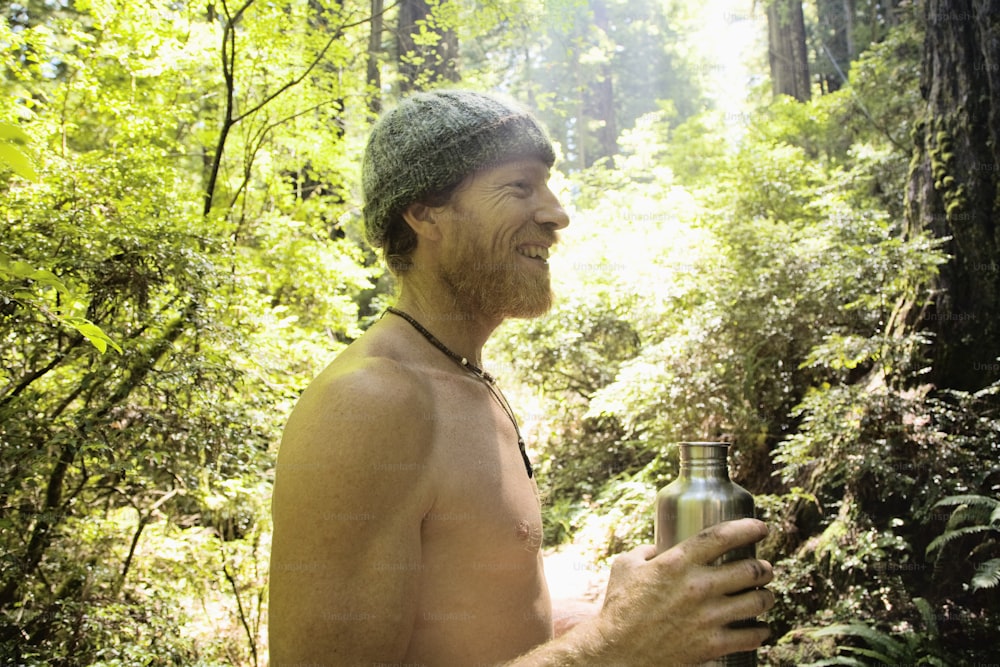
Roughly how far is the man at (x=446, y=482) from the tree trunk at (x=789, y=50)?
1630 cm

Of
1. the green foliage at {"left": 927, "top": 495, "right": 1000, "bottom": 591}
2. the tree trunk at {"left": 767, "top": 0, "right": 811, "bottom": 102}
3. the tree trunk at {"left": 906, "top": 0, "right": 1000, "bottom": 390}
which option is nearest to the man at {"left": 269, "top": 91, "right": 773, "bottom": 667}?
the green foliage at {"left": 927, "top": 495, "right": 1000, "bottom": 591}

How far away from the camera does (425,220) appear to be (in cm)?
182

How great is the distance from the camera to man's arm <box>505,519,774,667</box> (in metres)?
1.10

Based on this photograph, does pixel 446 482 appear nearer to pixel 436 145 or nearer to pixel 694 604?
pixel 694 604

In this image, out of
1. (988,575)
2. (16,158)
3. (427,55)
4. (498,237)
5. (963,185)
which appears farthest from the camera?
(427,55)

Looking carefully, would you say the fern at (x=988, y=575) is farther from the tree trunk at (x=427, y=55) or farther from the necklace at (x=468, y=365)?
the tree trunk at (x=427, y=55)

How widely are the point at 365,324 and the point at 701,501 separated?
348 inches

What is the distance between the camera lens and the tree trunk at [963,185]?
17.1 feet

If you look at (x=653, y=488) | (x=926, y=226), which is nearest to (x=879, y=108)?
(x=926, y=226)

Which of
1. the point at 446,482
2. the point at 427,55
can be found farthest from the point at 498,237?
the point at 427,55

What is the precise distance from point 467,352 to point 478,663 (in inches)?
30.4

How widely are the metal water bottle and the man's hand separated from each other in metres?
0.07

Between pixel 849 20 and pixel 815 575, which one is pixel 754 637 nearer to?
pixel 815 575

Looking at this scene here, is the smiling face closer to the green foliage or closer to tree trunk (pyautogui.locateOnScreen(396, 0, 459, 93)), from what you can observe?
the green foliage
